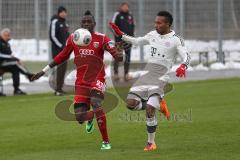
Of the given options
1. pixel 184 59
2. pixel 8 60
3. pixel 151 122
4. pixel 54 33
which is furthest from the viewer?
pixel 54 33

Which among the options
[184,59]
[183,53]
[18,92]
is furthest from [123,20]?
[184,59]

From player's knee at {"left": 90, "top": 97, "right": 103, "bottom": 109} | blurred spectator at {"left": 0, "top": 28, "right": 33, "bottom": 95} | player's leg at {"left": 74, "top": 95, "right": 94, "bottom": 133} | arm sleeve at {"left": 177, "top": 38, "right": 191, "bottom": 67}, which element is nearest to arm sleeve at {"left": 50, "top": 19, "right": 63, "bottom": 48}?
blurred spectator at {"left": 0, "top": 28, "right": 33, "bottom": 95}

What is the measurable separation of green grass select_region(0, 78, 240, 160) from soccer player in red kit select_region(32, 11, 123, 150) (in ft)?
1.82

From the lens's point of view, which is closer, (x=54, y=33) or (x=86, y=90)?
(x=86, y=90)

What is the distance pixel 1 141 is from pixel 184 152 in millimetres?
3318

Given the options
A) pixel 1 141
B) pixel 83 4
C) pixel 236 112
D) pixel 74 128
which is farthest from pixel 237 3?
pixel 1 141

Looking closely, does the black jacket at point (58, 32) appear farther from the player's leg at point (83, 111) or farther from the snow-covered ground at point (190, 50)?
the player's leg at point (83, 111)

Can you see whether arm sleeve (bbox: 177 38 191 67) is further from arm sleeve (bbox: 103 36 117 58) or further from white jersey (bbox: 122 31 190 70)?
arm sleeve (bbox: 103 36 117 58)

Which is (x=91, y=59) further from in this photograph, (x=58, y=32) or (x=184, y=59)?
(x=58, y=32)

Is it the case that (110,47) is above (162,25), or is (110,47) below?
below

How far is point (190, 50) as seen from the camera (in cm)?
3127

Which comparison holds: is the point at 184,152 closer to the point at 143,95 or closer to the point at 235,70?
the point at 143,95

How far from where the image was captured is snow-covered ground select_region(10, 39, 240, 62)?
28.4 m

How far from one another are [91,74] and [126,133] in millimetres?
2190
